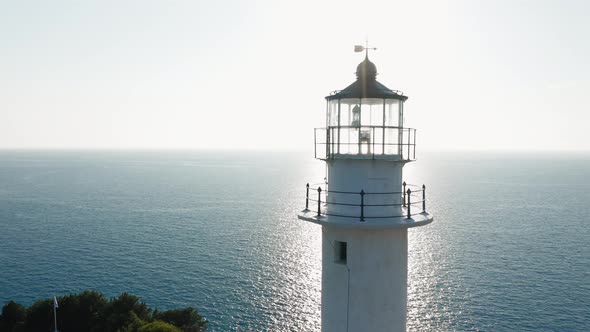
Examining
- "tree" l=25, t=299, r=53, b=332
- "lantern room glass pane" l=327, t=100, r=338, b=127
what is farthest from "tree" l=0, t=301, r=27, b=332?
"lantern room glass pane" l=327, t=100, r=338, b=127

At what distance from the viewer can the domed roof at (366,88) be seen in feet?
34.2

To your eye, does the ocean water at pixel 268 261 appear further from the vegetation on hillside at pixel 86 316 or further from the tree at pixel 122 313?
the tree at pixel 122 313

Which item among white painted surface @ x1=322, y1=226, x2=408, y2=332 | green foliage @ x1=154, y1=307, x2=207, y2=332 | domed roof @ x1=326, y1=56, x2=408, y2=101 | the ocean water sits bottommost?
the ocean water

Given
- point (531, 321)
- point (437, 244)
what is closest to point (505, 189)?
point (437, 244)

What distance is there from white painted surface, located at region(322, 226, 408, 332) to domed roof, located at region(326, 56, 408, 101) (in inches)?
125

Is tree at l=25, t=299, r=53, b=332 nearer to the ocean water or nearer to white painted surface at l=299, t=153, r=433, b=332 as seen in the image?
the ocean water

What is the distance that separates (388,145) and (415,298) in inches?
1709

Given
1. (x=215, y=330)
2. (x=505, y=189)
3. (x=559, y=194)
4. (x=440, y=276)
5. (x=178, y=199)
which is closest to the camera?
(x=215, y=330)

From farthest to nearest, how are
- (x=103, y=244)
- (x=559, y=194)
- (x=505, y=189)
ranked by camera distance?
(x=505, y=189) → (x=559, y=194) → (x=103, y=244)

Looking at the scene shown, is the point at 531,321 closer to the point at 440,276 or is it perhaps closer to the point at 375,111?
the point at 440,276

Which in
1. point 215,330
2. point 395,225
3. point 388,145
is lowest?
point 215,330

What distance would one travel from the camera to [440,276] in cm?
5631

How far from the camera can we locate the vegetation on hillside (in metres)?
32.2

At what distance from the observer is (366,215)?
1009 centimetres
